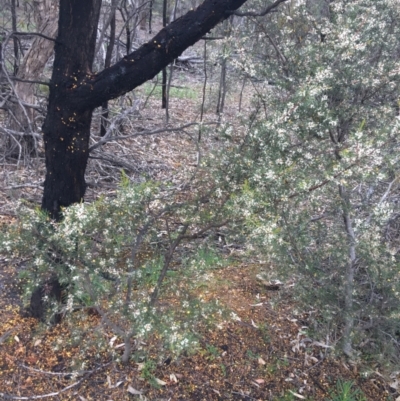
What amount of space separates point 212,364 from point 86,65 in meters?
2.37

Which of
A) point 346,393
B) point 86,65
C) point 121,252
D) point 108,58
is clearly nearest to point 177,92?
point 108,58

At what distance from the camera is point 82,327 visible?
328 centimetres

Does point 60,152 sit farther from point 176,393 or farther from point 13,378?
point 176,393

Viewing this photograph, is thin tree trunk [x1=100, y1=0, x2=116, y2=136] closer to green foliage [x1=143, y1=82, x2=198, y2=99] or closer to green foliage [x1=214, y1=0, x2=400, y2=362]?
green foliage [x1=214, y1=0, x2=400, y2=362]

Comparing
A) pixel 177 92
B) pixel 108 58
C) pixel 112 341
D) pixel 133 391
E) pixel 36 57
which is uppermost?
pixel 108 58

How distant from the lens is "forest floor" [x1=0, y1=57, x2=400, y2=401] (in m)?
3.13

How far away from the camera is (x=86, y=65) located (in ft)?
9.56

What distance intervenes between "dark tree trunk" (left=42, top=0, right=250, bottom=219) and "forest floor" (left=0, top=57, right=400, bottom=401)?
53 cm

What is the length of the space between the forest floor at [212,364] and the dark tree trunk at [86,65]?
535mm

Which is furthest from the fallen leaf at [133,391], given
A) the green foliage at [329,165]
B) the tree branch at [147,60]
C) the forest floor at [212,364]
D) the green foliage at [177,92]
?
the green foliage at [177,92]

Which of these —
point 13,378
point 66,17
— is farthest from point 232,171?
point 13,378

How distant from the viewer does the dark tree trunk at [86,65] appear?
2768mm

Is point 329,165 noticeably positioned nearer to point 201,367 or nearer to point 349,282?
point 349,282

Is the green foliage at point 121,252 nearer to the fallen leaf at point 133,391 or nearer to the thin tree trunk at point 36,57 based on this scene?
the fallen leaf at point 133,391
